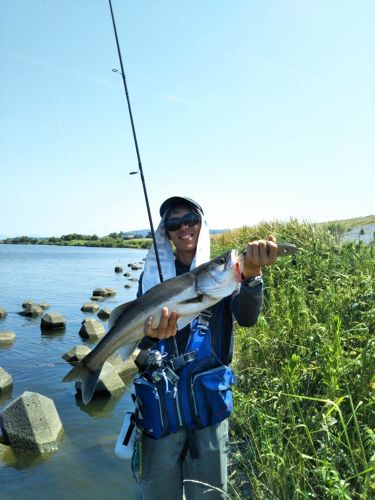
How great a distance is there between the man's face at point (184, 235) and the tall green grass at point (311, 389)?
1.42 meters

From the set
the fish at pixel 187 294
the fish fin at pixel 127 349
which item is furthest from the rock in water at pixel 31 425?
the fish fin at pixel 127 349

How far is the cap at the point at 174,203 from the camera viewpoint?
3.51 metres

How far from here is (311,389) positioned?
14.3 feet

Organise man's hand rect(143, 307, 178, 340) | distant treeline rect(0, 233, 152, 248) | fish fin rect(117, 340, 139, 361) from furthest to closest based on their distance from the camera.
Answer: distant treeline rect(0, 233, 152, 248) → fish fin rect(117, 340, 139, 361) → man's hand rect(143, 307, 178, 340)

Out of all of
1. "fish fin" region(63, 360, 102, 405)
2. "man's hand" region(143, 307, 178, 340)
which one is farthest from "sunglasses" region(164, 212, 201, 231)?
"fish fin" region(63, 360, 102, 405)

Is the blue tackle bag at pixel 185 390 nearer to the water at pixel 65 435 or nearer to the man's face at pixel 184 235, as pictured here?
the man's face at pixel 184 235

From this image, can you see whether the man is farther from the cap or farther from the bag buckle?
the cap

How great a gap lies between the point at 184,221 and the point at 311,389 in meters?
2.41

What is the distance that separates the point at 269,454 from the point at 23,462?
4.56 metres

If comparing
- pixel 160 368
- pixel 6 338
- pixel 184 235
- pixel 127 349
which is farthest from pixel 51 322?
pixel 160 368

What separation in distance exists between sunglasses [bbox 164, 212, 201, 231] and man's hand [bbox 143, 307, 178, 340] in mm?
827

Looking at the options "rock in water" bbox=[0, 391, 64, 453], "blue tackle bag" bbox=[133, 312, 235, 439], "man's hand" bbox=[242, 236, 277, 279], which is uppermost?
"man's hand" bbox=[242, 236, 277, 279]

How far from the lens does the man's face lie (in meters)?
3.49

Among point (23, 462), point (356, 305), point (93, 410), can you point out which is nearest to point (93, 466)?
point (23, 462)
